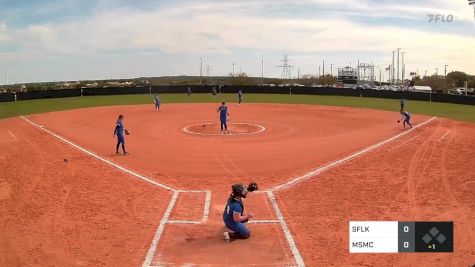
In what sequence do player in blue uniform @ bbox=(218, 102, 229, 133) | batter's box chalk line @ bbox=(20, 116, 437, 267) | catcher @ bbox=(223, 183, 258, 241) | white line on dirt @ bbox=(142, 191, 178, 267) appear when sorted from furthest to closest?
player in blue uniform @ bbox=(218, 102, 229, 133), catcher @ bbox=(223, 183, 258, 241), batter's box chalk line @ bbox=(20, 116, 437, 267), white line on dirt @ bbox=(142, 191, 178, 267)

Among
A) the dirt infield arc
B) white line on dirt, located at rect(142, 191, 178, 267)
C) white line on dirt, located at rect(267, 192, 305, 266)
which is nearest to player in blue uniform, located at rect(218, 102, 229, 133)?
the dirt infield arc

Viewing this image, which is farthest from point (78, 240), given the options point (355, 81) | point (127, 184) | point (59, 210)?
point (355, 81)

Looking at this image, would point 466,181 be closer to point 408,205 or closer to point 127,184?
point 408,205

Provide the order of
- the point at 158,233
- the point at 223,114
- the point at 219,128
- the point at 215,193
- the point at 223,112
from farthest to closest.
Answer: the point at 219,128 < the point at 223,114 < the point at 223,112 < the point at 215,193 < the point at 158,233

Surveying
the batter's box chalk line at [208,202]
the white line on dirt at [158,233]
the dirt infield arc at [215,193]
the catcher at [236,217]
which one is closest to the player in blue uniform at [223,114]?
the dirt infield arc at [215,193]

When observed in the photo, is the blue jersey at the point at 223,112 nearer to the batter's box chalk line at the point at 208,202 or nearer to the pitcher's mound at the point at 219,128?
the pitcher's mound at the point at 219,128

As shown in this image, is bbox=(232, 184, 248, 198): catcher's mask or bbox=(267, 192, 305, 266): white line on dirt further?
bbox=(232, 184, 248, 198): catcher's mask

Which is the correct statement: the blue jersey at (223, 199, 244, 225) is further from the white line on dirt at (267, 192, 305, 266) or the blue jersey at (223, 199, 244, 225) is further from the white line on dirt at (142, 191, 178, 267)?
the white line on dirt at (142, 191, 178, 267)

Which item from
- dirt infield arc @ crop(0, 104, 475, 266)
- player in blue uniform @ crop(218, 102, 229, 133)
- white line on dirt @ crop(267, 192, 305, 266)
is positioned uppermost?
player in blue uniform @ crop(218, 102, 229, 133)

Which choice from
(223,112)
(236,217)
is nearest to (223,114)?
(223,112)

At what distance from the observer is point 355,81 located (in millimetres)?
118562

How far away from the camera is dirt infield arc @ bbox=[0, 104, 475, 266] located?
31.3ft

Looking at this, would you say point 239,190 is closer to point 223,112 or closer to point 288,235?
point 288,235

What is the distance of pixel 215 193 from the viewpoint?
14.4m
